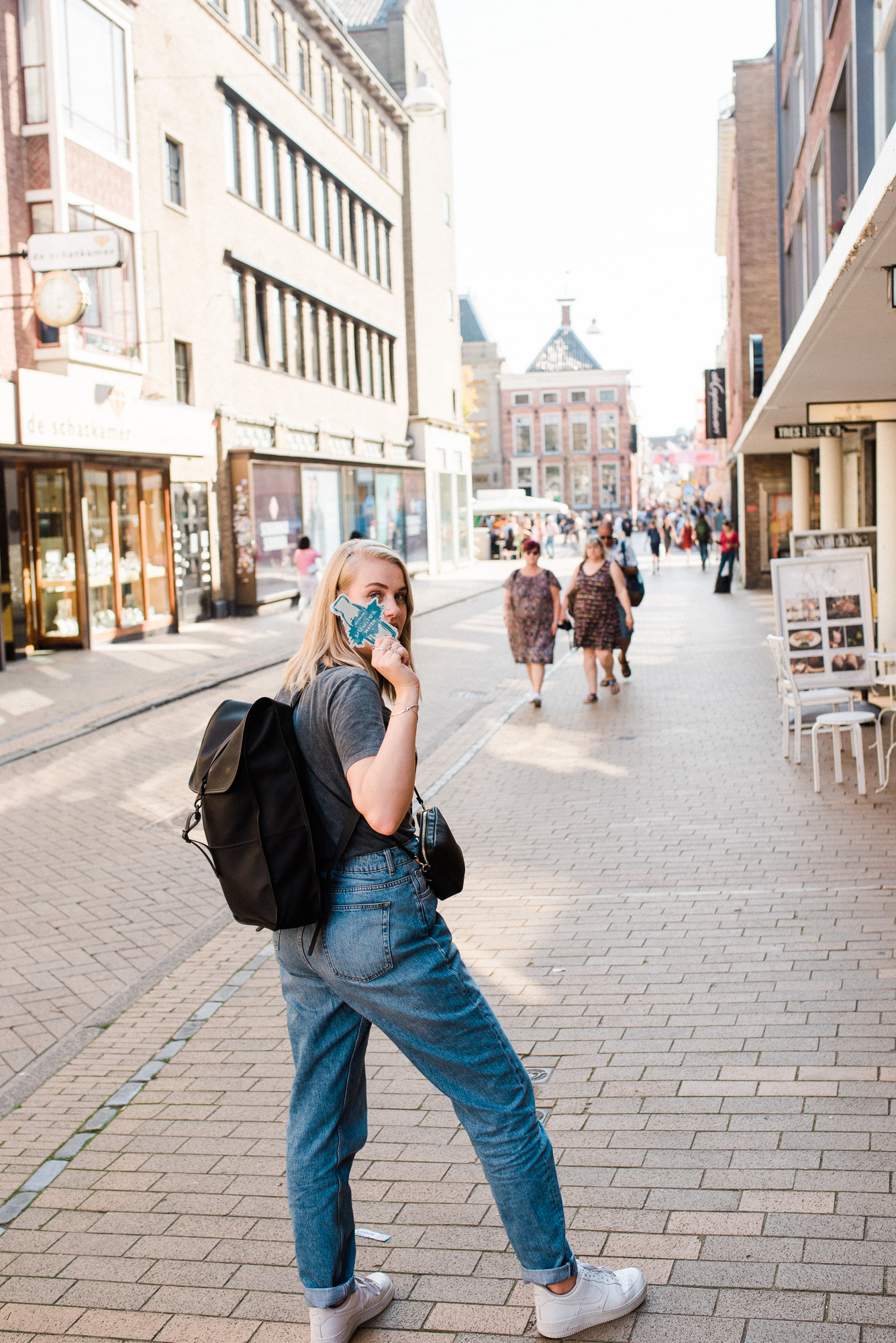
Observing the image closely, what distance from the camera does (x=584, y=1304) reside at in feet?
9.71

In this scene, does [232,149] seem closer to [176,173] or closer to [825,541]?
[176,173]

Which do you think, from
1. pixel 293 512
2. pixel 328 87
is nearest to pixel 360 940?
pixel 293 512

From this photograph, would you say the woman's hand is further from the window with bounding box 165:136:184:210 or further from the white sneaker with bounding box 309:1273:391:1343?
the window with bounding box 165:136:184:210

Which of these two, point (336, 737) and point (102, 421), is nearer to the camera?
point (336, 737)

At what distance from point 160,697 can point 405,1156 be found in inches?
450

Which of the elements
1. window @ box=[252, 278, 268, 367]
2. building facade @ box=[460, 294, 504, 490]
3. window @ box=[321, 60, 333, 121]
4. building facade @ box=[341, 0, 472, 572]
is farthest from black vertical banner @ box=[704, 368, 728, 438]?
building facade @ box=[460, 294, 504, 490]

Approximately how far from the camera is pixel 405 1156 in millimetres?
3961

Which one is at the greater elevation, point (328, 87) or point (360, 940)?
point (328, 87)

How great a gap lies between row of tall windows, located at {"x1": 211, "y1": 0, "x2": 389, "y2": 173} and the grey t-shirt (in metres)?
26.3

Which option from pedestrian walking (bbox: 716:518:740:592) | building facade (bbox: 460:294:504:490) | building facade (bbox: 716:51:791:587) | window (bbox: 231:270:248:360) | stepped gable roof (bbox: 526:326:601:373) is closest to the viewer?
window (bbox: 231:270:248:360)

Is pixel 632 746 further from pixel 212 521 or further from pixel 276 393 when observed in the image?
pixel 276 393

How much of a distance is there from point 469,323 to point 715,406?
48.2 meters

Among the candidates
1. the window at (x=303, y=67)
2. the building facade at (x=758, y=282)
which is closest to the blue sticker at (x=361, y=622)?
the building facade at (x=758, y=282)

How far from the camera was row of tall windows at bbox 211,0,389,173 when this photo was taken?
91.2 feet
